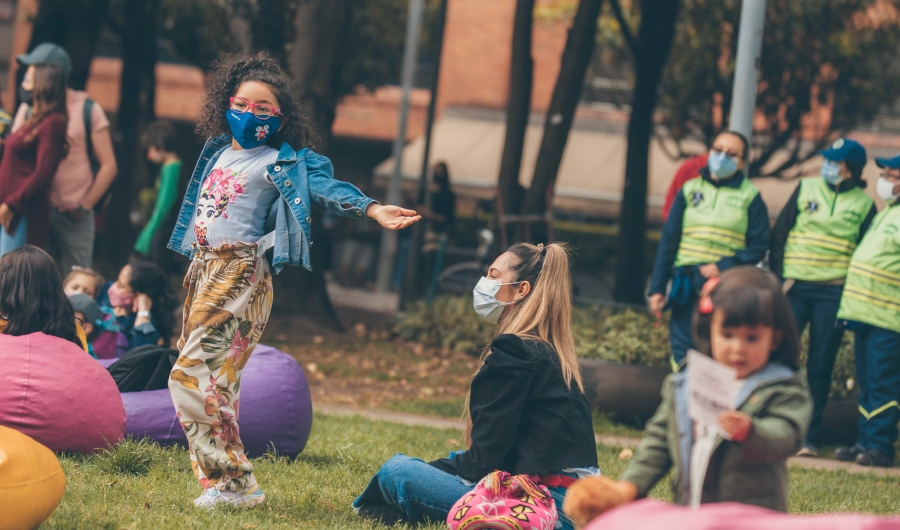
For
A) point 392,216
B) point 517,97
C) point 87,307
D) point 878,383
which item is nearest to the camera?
point 392,216

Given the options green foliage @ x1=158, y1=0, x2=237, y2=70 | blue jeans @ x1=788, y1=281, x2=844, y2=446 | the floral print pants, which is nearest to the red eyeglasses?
the floral print pants

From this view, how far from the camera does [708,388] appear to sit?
266 cm

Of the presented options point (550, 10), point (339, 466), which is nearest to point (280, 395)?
point (339, 466)

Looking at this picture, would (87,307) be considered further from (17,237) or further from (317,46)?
(317,46)

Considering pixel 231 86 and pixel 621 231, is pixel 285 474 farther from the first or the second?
pixel 621 231

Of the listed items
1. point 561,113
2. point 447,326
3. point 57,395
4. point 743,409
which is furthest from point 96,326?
point 561,113

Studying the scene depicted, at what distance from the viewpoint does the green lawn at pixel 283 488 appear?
13.7 feet

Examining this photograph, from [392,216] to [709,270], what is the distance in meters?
3.50

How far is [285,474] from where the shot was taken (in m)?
5.23

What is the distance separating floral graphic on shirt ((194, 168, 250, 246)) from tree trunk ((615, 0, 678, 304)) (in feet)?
32.4

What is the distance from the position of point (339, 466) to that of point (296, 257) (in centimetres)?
183

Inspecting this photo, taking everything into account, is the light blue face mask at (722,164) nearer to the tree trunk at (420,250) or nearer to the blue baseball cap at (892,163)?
the blue baseball cap at (892,163)

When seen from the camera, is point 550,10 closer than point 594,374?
No

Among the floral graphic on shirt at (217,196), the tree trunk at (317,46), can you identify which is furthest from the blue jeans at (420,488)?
the tree trunk at (317,46)
